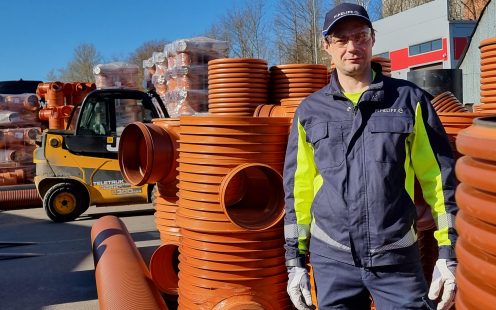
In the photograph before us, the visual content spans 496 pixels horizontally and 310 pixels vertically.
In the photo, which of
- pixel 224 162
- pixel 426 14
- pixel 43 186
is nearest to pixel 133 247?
pixel 224 162

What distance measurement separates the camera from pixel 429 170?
242 cm

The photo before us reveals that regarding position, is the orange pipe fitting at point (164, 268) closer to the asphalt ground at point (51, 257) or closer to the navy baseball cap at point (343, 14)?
the asphalt ground at point (51, 257)

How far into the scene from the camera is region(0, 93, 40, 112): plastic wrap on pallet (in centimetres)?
1343

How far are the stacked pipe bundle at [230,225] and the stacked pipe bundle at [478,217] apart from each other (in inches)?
72.8

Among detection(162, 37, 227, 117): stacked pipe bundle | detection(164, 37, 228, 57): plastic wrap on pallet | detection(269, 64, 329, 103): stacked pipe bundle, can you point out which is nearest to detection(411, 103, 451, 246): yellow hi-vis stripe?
detection(269, 64, 329, 103): stacked pipe bundle

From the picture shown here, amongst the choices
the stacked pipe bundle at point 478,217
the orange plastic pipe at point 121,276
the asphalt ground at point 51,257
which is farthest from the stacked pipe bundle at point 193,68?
the stacked pipe bundle at point 478,217

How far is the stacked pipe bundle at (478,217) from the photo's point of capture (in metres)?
1.43

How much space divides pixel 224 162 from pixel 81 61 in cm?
5340

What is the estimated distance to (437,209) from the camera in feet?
7.82

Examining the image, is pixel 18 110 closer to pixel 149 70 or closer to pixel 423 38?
pixel 149 70

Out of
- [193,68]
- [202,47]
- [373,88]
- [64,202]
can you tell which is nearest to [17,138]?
[64,202]

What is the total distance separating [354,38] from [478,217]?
1.26m

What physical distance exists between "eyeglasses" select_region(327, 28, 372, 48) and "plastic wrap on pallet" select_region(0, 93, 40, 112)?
506 inches

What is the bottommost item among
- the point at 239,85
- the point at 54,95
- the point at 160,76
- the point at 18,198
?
the point at 18,198
